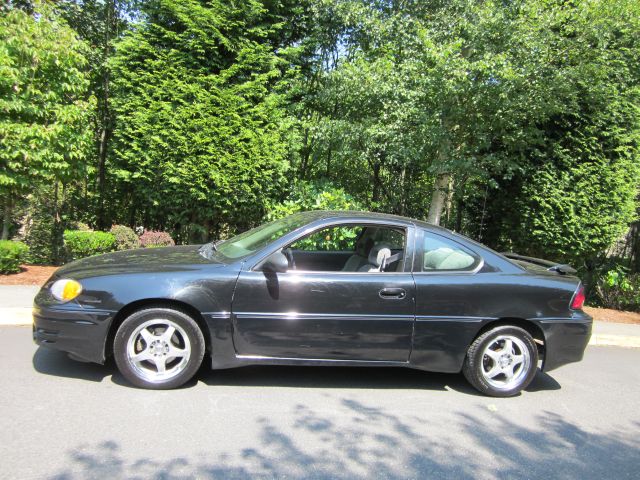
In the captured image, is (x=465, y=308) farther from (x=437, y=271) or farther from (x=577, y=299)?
(x=577, y=299)

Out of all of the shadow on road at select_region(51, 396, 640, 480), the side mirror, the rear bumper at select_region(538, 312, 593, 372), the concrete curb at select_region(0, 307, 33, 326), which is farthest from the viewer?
the concrete curb at select_region(0, 307, 33, 326)

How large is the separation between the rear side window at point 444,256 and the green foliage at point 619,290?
650 cm

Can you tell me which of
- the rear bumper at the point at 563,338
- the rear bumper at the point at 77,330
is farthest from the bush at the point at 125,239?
the rear bumper at the point at 563,338

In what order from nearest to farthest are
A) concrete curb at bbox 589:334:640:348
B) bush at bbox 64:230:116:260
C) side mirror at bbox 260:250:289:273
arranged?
side mirror at bbox 260:250:289:273 → concrete curb at bbox 589:334:640:348 → bush at bbox 64:230:116:260

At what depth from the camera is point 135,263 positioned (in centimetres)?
429

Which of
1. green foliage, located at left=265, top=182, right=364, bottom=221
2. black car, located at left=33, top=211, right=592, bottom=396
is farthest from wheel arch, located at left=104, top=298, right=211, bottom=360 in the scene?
green foliage, located at left=265, top=182, right=364, bottom=221

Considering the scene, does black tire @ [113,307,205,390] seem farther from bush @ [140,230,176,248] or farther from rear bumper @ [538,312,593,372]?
bush @ [140,230,176,248]

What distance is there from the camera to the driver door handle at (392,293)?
427cm

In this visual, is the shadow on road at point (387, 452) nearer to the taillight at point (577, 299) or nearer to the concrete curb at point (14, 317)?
the taillight at point (577, 299)

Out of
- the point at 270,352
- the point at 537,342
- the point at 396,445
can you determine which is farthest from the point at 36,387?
the point at 537,342

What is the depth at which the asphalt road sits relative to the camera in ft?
10.0

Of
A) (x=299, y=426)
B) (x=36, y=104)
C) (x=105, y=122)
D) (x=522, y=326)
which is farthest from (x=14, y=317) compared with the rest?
(x=105, y=122)

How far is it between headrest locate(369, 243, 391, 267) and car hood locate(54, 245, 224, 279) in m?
1.44

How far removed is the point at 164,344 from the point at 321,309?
1323mm
